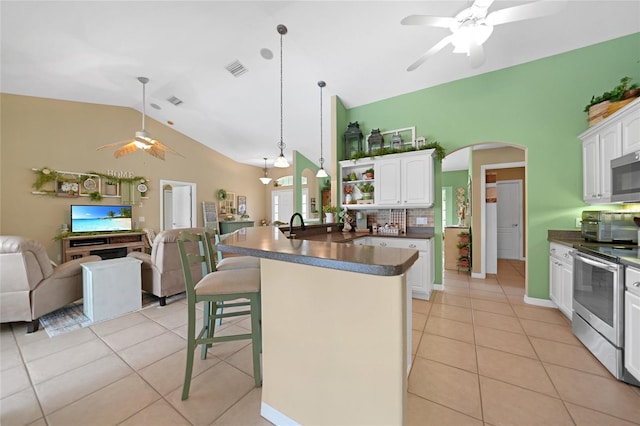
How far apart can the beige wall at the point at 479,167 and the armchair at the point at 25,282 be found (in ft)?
20.3

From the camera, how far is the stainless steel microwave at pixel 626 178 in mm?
2045

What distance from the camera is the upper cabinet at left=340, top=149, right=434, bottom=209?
137 inches

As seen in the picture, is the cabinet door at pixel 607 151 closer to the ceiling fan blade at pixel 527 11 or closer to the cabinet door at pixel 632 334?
the cabinet door at pixel 632 334

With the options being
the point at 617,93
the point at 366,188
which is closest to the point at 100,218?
the point at 366,188

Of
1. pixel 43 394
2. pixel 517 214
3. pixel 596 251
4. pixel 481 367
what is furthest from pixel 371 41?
pixel 517 214

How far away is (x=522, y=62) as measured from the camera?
3.19m

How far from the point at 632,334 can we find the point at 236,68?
17.2 feet

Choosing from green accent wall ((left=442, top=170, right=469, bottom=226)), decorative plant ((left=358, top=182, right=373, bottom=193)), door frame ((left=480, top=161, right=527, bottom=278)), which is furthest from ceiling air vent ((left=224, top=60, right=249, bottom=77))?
green accent wall ((left=442, top=170, right=469, bottom=226))

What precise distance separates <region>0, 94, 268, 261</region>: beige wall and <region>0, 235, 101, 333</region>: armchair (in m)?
2.90

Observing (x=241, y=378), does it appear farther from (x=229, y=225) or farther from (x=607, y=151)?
(x=229, y=225)

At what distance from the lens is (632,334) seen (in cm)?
164

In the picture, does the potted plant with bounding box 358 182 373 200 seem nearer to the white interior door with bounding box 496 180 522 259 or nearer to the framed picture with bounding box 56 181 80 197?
the white interior door with bounding box 496 180 522 259

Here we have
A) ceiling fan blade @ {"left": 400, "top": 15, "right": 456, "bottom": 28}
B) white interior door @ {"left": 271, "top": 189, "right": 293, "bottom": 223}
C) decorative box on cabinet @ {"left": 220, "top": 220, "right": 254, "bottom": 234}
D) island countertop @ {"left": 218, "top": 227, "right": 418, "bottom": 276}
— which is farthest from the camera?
white interior door @ {"left": 271, "top": 189, "right": 293, "bottom": 223}

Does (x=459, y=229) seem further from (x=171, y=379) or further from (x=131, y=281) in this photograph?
(x=131, y=281)
